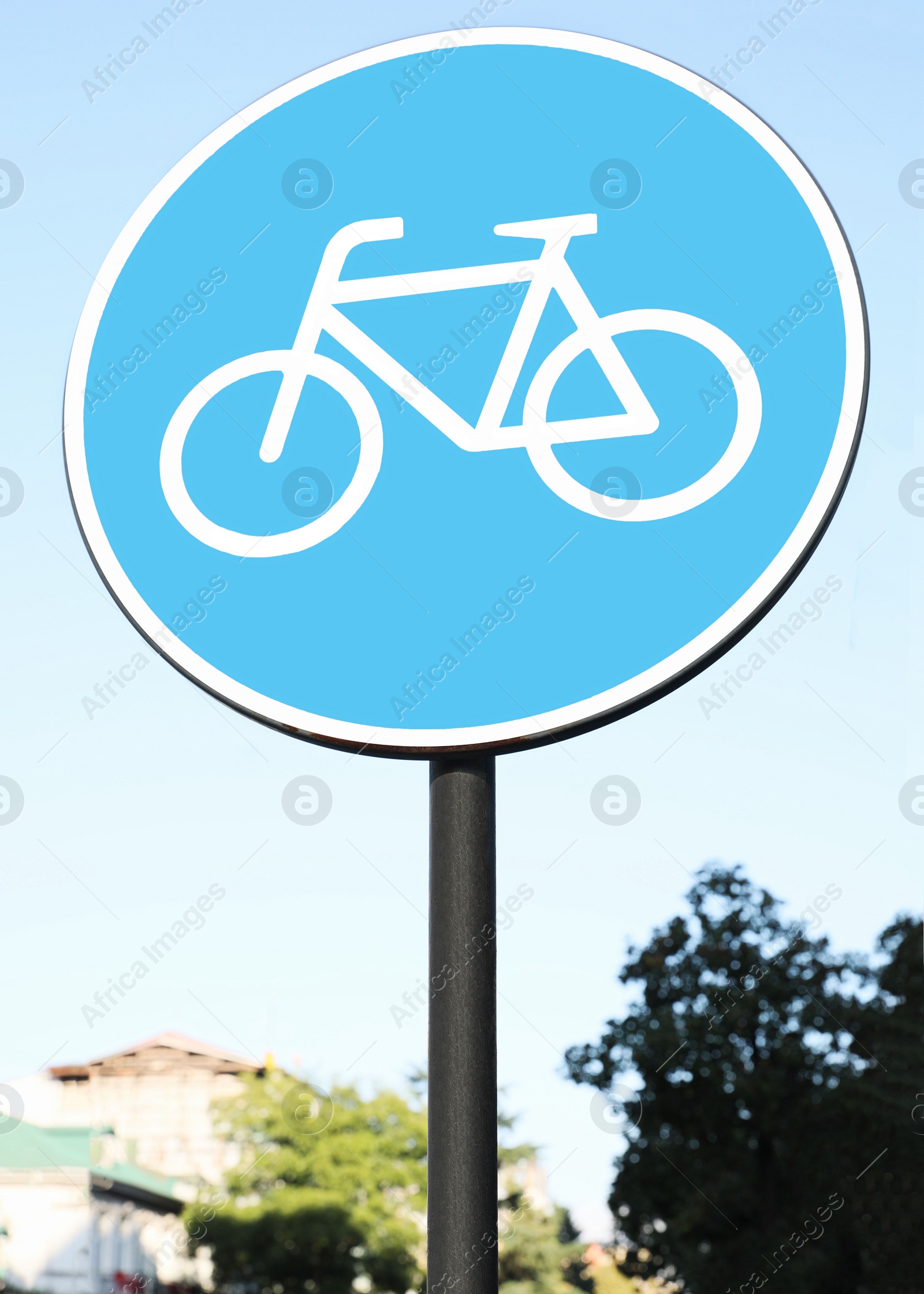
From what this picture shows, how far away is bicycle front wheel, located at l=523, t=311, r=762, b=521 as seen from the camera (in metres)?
1.48

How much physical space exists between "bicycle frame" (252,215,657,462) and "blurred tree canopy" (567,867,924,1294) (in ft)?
64.9

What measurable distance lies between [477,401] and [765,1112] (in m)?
21.7

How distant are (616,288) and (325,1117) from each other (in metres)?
33.9

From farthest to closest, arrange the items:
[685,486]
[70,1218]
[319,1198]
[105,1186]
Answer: [105,1186]
[70,1218]
[319,1198]
[685,486]

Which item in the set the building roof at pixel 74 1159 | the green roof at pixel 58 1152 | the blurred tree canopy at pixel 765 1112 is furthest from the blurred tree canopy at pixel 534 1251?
the blurred tree canopy at pixel 765 1112

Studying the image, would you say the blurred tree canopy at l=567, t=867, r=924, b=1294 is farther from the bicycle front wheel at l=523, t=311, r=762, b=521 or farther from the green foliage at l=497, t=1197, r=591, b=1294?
the green foliage at l=497, t=1197, r=591, b=1294

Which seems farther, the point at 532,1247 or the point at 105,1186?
the point at 532,1247

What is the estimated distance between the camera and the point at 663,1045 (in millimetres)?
21688

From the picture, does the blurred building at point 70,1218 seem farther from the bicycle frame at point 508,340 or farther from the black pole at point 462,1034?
the bicycle frame at point 508,340

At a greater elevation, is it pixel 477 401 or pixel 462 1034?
pixel 477 401

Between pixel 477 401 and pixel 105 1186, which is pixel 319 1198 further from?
pixel 477 401

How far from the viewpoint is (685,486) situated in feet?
4.84

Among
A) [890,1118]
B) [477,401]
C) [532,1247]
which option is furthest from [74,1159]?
[477,401]

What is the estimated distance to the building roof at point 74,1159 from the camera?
107 feet
